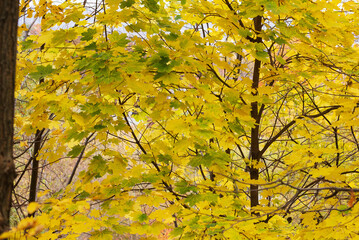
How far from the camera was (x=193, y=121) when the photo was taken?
91.6 inches

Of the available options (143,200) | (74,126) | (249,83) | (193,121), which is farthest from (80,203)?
(249,83)

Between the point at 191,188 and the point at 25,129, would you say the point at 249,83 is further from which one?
the point at 25,129

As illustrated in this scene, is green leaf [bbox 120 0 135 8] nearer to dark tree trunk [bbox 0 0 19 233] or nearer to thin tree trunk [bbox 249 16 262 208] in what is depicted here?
dark tree trunk [bbox 0 0 19 233]

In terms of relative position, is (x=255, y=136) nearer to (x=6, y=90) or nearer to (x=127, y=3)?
(x=127, y=3)

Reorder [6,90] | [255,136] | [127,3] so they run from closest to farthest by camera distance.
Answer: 1. [6,90]
2. [127,3]
3. [255,136]

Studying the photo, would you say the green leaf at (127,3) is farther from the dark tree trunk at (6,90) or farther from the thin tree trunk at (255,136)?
the thin tree trunk at (255,136)

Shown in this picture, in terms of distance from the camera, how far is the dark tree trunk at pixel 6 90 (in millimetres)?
1208

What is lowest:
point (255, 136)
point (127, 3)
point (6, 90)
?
point (255, 136)

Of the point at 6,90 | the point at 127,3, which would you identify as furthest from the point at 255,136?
the point at 6,90

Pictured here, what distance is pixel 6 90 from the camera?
1.23 meters

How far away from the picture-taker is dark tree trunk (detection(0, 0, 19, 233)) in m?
1.21

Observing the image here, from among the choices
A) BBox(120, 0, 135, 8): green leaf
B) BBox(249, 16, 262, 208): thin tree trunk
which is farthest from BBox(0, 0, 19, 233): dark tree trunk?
BBox(249, 16, 262, 208): thin tree trunk

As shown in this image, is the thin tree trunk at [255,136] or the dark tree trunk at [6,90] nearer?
the dark tree trunk at [6,90]

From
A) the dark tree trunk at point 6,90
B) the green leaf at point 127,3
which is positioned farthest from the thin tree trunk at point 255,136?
the dark tree trunk at point 6,90
